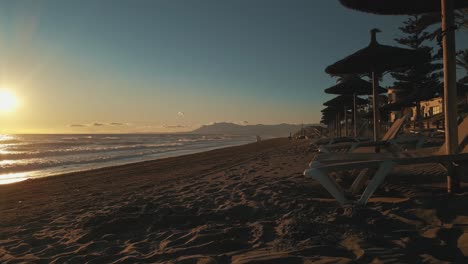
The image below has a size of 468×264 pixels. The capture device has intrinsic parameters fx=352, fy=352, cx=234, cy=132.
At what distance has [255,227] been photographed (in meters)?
3.56

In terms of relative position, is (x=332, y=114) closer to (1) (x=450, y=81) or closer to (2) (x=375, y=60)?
(2) (x=375, y=60)

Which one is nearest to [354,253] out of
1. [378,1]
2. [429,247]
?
[429,247]

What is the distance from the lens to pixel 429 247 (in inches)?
101

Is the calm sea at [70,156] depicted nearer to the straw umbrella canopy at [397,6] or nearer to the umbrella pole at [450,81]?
the straw umbrella canopy at [397,6]

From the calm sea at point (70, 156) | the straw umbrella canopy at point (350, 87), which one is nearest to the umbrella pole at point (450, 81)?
the straw umbrella canopy at point (350, 87)

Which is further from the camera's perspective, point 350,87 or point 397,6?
point 350,87

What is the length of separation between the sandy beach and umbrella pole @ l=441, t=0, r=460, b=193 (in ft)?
1.49

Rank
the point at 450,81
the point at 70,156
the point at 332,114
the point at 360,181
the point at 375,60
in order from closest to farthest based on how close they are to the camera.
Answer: the point at 450,81, the point at 360,181, the point at 375,60, the point at 332,114, the point at 70,156

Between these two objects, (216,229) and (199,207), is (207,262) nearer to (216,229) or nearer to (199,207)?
(216,229)

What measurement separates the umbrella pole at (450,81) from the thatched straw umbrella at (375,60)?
1.59m

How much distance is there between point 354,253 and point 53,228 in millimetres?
3792

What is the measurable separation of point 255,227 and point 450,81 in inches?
102

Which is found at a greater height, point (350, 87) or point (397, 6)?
point (397, 6)

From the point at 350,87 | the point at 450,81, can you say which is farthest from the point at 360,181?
the point at 350,87
